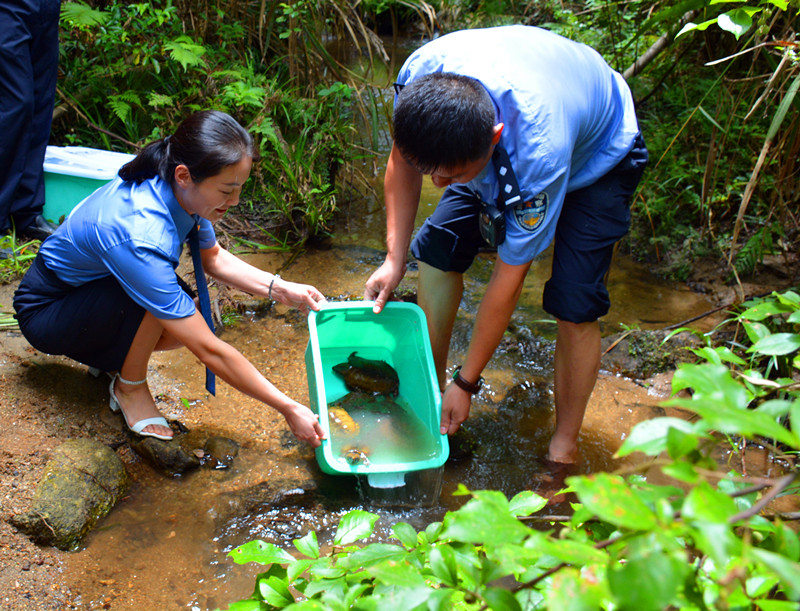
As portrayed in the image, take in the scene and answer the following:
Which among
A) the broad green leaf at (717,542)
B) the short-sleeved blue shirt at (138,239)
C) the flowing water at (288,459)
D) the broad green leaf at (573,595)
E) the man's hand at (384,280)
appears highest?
the broad green leaf at (717,542)

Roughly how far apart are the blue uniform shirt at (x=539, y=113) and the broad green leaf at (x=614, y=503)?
4.19 ft

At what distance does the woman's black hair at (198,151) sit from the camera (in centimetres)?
186

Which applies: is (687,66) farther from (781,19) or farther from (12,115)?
(12,115)

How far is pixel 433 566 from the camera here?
2.28 feet

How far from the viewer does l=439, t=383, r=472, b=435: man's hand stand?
2.03 meters

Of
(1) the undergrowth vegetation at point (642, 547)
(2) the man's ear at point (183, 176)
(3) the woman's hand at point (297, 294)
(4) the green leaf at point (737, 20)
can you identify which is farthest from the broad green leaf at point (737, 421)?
(3) the woman's hand at point (297, 294)

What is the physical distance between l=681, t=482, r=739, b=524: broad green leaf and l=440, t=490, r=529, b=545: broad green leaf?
0.16 metres

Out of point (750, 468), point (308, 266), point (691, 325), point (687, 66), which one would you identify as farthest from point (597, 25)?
point (750, 468)

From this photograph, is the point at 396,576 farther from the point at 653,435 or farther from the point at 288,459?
the point at 288,459

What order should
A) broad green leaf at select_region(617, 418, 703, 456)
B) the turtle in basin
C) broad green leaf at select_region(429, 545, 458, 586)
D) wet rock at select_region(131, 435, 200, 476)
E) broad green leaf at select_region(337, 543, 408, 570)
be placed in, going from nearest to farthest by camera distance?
broad green leaf at select_region(617, 418, 703, 456), broad green leaf at select_region(429, 545, 458, 586), broad green leaf at select_region(337, 543, 408, 570), wet rock at select_region(131, 435, 200, 476), the turtle in basin

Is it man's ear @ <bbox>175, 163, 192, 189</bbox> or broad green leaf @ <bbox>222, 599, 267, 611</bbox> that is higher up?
broad green leaf @ <bbox>222, 599, 267, 611</bbox>

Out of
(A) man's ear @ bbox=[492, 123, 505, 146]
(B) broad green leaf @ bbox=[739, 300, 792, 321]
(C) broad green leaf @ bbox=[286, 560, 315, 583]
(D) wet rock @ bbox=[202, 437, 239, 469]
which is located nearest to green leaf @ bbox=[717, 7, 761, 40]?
(A) man's ear @ bbox=[492, 123, 505, 146]

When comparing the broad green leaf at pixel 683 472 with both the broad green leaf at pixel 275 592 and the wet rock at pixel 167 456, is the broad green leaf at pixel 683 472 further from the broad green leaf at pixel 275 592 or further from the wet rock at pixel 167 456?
the wet rock at pixel 167 456

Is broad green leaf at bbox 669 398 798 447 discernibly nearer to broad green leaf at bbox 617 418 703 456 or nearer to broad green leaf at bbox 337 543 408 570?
broad green leaf at bbox 617 418 703 456
